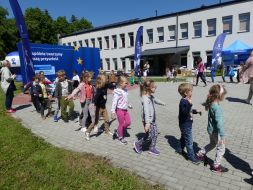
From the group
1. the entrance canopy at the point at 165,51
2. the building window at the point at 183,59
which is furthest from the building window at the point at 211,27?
the building window at the point at 183,59

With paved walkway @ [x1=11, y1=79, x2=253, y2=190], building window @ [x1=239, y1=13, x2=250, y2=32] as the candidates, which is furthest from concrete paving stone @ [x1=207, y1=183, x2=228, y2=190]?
building window @ [x1=239, y1=13, x2=250, y2=32]

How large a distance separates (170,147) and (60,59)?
13332 millimetres

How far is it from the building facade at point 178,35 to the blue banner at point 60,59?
587 inches

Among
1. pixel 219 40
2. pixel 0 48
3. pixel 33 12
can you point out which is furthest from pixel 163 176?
pixel 33 12

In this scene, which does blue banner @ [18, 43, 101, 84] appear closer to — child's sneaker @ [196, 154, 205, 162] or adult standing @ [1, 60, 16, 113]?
adult standing @ [1, 60, 16, 113]

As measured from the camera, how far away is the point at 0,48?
51.3m

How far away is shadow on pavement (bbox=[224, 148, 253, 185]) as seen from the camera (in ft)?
15.8

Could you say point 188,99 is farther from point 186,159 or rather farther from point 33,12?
point 33,12

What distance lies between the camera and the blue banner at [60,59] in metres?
15.9

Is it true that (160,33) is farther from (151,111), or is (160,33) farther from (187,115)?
(187,115)

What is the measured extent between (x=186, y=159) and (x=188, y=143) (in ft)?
1.33

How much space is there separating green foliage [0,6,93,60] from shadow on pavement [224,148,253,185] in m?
53.9

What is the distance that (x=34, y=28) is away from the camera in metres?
58.1

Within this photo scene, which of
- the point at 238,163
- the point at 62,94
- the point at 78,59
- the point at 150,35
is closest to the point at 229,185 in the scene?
the point at 238,163
